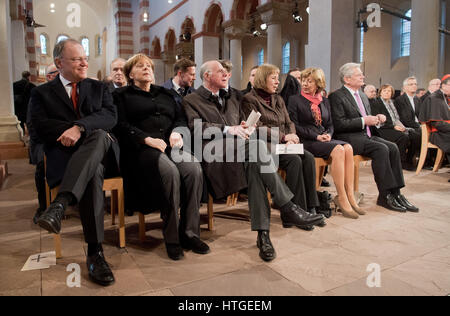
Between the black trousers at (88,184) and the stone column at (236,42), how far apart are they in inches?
407

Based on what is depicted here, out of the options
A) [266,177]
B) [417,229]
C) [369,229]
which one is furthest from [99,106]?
[417,229]

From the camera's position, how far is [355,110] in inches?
154

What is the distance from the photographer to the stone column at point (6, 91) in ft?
21.7

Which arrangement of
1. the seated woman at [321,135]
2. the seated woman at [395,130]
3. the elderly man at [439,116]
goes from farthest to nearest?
the seated woman at [395,130] → the elderly man at [439,116] → the seated woman at [321,135]

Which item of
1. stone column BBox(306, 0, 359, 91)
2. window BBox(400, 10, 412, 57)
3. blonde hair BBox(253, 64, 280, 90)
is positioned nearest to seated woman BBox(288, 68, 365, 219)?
blonde hair BBox(253, 64, 280, 90)

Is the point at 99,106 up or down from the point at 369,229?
up

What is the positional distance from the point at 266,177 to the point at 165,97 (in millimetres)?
1061

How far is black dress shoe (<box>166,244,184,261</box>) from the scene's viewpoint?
249 centimetres

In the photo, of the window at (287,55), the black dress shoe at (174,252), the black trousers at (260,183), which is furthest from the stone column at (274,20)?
the window at (287,55)

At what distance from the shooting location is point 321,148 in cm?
361

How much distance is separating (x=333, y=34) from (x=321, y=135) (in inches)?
149

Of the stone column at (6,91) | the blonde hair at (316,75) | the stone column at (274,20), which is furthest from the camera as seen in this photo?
the stone column at (274,20)

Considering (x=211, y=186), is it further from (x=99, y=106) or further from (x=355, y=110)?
(x=355, y=110)

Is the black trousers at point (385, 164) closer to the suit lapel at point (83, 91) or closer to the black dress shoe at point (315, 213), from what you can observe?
the black dress shoe at point (315, 213)
